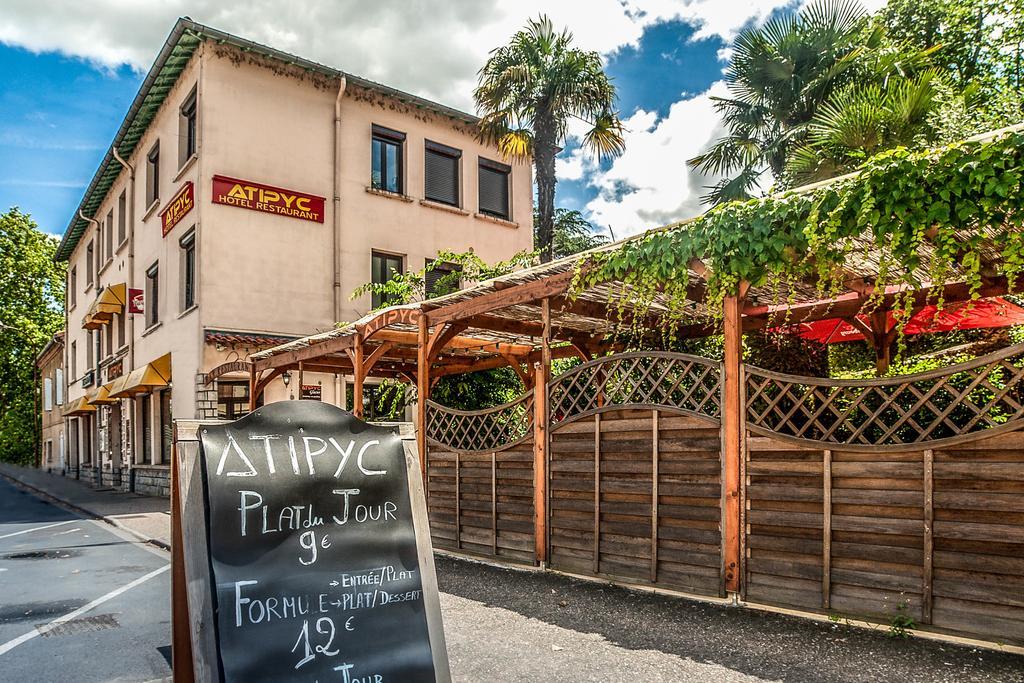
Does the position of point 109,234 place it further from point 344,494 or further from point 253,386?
point 344,494

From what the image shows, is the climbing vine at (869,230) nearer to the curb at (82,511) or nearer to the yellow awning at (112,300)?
the curb at (82,511)

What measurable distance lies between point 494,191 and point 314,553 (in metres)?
17.3

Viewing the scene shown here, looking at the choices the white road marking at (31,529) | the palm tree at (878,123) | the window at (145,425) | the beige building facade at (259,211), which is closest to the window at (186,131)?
→ the beige building facade at (259,211)

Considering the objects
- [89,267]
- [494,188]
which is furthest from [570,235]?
[89,267]

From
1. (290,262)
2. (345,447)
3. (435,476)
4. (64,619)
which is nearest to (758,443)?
(345,447)

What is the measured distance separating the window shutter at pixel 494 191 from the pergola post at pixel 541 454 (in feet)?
40.8

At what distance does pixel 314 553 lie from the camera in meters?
3.14

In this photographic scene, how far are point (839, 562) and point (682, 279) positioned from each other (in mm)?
2447

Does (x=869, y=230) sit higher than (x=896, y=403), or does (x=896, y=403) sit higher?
(x=869, y=230)

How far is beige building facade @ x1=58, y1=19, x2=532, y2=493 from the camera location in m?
15.1

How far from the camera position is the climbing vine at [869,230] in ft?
14.5

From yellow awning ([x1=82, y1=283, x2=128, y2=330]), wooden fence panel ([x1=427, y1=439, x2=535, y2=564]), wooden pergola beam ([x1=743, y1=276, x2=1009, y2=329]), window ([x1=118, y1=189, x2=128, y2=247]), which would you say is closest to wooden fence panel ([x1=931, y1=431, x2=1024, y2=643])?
wooden pergola beam ([x1=743, y1=276, x2=1009, y2=329])

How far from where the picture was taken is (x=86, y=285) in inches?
1028

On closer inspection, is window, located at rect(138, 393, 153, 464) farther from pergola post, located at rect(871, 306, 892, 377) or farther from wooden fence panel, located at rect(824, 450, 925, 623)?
wooden fence panel, located at rect(824, 450, 925, 623)
